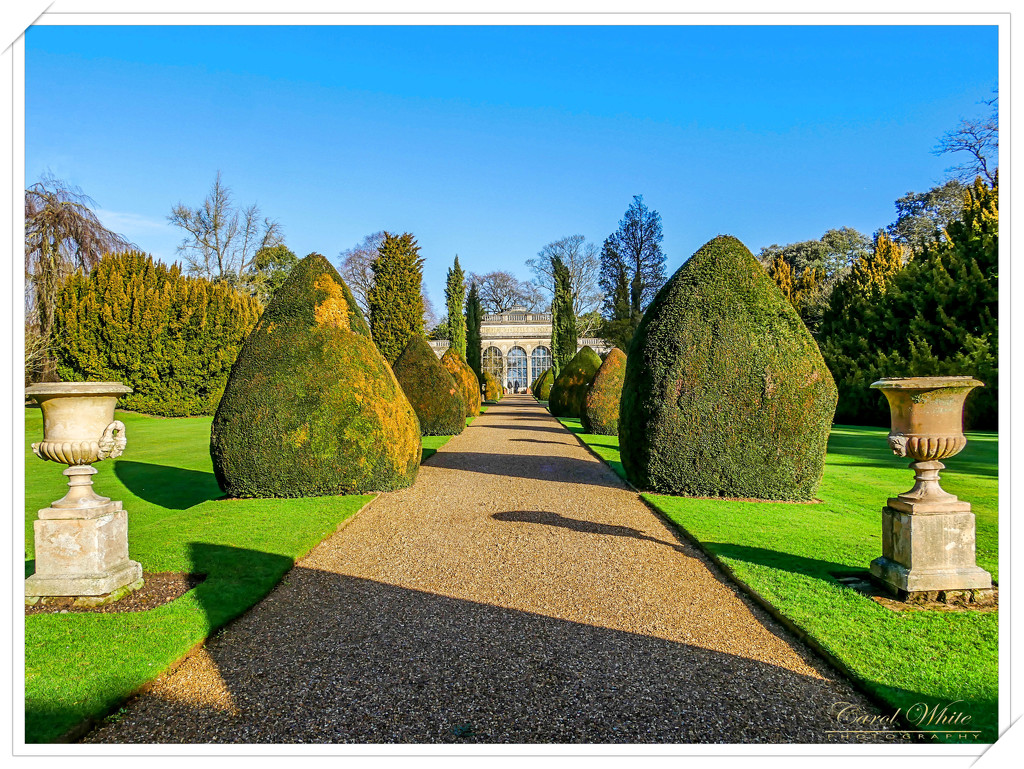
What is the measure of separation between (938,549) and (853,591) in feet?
2.03

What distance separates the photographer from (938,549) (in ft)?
13.3

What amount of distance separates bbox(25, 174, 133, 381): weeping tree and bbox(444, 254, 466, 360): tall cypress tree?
18576 mm

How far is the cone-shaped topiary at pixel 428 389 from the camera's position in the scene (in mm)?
16703

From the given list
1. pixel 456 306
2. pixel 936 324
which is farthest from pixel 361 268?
pixel 936 324

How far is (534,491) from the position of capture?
885 cm

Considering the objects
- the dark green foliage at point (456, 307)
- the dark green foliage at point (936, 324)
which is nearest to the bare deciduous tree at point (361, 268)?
the dark green foliage at point (456, 307)

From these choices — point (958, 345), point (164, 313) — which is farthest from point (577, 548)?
point (164, 313)

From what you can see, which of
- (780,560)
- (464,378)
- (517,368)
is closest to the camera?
(780,560)

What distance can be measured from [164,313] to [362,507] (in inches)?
800

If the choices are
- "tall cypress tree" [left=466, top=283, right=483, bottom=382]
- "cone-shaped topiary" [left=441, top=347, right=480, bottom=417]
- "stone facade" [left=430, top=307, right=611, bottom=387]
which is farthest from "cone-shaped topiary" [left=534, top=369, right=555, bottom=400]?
"cone-shaped topiary" [left=441, top=347, right=480, bottom=417]

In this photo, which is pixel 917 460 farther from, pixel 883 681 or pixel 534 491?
A: pixel 534 491

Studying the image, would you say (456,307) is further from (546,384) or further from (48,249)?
(48,249)

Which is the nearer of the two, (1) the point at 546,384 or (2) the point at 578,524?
(2) the point at 578,524
